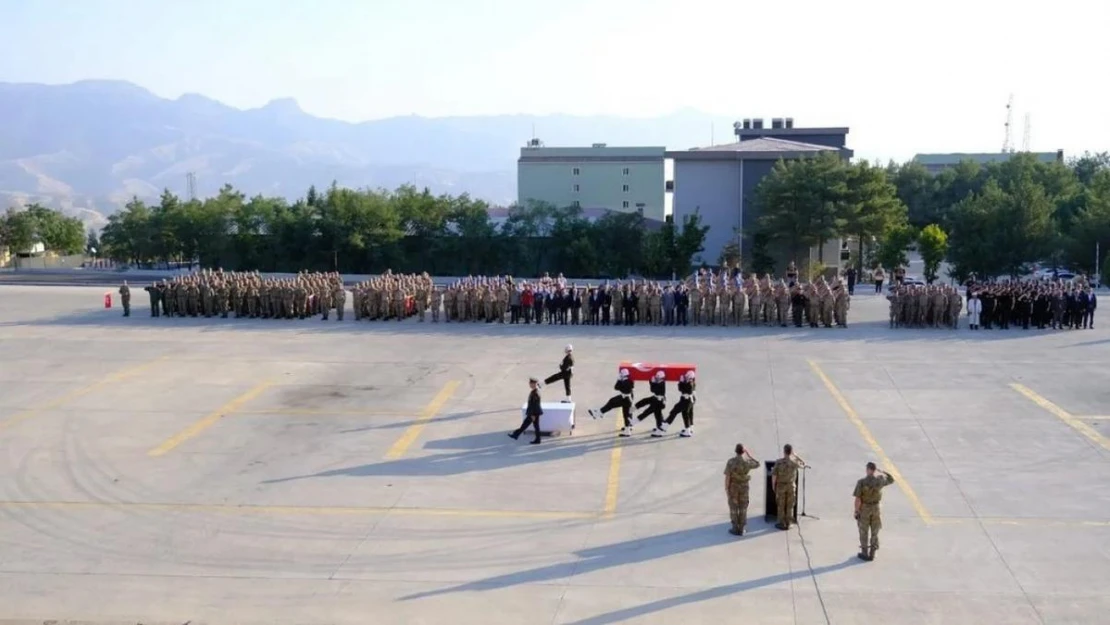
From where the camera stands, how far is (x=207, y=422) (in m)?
18.6

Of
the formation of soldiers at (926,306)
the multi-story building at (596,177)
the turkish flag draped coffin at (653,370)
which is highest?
the multi-story building at (596,177)

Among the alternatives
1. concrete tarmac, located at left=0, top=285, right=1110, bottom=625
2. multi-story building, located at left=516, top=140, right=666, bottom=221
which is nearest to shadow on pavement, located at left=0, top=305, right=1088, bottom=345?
concrete tarmac, located at left=0, top=285, right=1110, bottom=625

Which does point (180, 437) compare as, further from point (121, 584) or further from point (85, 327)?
point (85, 327)

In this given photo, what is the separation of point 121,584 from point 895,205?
44.0 meters

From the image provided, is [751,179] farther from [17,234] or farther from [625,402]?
[17,234]

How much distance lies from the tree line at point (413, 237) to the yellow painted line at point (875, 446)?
2684 cm

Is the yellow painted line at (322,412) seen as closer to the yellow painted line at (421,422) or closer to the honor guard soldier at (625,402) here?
the yellow painted line at (421,422)

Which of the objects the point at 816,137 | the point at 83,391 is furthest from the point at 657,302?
the point at 816,137

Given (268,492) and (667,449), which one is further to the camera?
(667,449)

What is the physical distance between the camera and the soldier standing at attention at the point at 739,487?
1240 cm

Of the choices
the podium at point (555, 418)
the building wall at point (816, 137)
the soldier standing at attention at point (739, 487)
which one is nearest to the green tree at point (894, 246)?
the building wall at point (816, 137)

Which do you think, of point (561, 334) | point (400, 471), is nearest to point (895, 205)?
point (561, 334)

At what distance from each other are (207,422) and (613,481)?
775cm

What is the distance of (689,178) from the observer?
2160 inches
